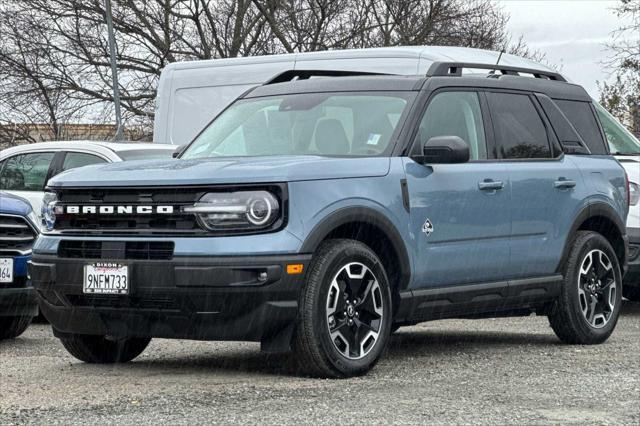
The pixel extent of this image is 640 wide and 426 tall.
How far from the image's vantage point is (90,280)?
7344 millimetres

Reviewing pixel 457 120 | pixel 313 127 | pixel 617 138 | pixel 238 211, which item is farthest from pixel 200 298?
pixel 617 138

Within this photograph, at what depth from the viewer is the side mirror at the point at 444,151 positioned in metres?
8.02

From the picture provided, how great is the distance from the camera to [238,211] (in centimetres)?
712

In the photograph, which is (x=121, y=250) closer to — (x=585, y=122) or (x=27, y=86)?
(x=585, y=122)

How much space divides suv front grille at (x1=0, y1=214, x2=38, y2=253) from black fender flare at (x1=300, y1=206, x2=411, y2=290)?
3188mm

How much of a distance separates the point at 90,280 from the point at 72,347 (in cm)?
100

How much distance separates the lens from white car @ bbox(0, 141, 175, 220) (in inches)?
486

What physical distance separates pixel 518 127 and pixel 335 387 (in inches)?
116

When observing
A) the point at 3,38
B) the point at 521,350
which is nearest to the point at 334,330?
the point at 521,350

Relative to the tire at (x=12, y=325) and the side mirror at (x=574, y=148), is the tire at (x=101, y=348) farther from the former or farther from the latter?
the side mirror at (x=574, y=148)

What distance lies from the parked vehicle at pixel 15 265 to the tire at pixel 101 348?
1259 mm

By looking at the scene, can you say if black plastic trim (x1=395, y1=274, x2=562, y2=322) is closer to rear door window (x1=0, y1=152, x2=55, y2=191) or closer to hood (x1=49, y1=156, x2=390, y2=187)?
hood (x1=49, y1=156, x2=390, y2=187)

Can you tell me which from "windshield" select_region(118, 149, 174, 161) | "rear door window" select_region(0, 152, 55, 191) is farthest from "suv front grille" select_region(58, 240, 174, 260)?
"rear door window" select_region(0, 152, 55, 191)

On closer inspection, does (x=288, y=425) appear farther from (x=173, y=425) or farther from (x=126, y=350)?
(x=126, y=350)
